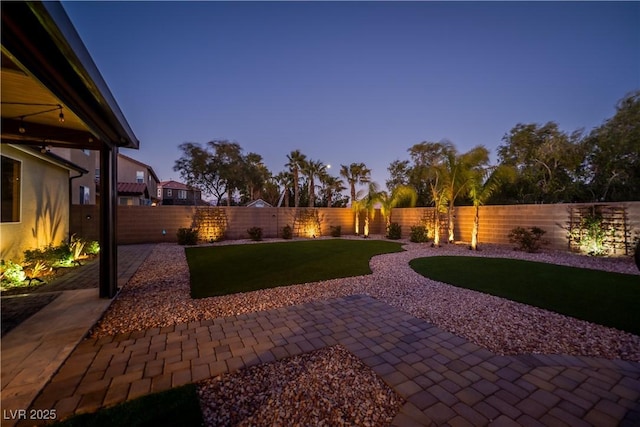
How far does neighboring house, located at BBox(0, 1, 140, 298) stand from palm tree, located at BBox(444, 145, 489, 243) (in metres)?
10.4

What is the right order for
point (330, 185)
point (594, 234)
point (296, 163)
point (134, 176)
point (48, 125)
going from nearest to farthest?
1. point (48, 125)
2. point (594, 234)
3. point (134, 176)
4. point (296, 163)
5. point (330, 185)

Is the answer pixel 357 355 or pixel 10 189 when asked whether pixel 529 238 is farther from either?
pixel 10 189

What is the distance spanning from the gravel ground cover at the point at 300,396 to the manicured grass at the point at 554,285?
3684 millimetres

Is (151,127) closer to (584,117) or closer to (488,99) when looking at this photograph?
(488,99)

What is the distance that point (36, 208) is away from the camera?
6.83 metres

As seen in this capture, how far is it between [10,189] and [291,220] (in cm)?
1123

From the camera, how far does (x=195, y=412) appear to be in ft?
6.23

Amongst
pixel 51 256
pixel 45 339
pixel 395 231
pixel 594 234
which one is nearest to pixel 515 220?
pixel 594 234

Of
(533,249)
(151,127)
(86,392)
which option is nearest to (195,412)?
(86,392)

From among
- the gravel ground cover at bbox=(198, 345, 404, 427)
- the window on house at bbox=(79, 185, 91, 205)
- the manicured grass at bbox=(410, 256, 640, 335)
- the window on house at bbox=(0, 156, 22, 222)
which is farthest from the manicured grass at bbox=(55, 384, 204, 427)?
the window on house at bbox=(79, 185, 91, 205)

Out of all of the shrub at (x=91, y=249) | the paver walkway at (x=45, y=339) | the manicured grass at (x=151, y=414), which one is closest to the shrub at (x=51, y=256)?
the paver walkway at (x=45, y=339)

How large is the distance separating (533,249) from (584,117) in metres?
12.4

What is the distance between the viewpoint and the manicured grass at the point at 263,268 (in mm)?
5422

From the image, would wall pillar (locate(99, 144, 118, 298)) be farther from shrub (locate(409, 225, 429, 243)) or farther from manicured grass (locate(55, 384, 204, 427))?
shrub (locate(409, 225, 429, 243))
